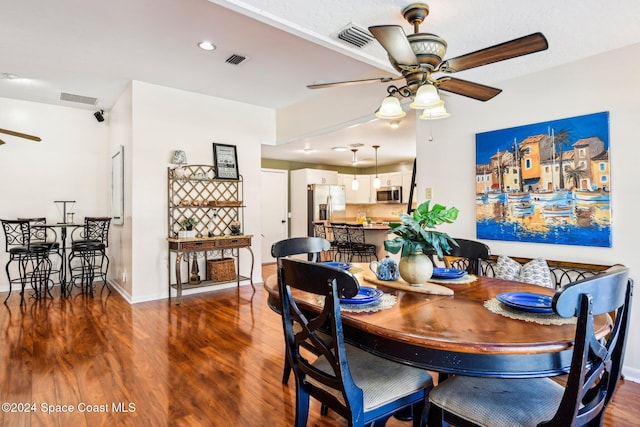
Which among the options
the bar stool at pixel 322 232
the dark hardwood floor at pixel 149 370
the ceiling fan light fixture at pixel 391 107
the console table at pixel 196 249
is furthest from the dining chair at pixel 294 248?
→ the bar stool at pixel 322 232

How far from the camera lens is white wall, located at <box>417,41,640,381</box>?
98.6 inches

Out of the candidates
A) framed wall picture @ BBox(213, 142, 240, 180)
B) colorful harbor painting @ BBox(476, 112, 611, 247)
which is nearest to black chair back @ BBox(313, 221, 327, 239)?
framed wall picture @ BBox(213, 142, 240, 180)

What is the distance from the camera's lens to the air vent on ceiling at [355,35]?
2.24 meters

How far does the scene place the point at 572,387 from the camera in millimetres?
1110

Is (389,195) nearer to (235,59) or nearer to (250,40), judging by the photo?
(235,59)

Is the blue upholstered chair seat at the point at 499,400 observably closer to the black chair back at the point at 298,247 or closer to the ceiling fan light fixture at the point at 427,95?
the black chair back at the point at 298,247

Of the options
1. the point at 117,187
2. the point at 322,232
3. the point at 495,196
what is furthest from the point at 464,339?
the point at 322,232

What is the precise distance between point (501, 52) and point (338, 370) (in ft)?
5.53

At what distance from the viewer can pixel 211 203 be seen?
16.1 ft

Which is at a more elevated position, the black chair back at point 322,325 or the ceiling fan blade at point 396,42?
the ceiling fan blade at point 396,42

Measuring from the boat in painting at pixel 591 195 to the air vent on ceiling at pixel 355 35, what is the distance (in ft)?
6.33

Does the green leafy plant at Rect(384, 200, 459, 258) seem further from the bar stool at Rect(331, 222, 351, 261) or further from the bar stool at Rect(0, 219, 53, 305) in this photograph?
the bar stool at Rect(331, 222, 351, 261)

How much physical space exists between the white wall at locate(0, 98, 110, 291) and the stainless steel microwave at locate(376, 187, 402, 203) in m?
5.81

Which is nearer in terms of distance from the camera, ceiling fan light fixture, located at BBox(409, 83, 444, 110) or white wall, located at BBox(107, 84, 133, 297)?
ceiling fan light fixture, located at BBox(409, 83, 444, 110)
